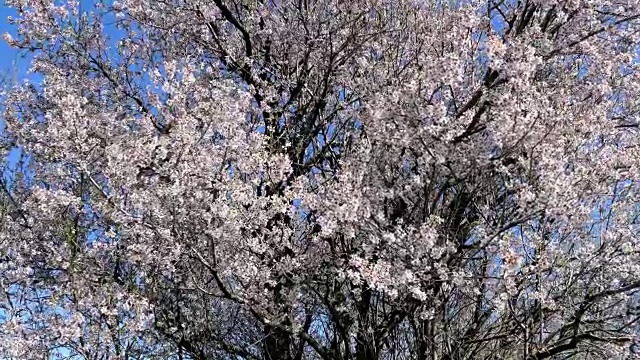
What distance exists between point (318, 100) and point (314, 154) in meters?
0.62

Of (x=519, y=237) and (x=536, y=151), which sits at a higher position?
(x=536, y=151)

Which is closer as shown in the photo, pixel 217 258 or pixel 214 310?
pixel 217 258

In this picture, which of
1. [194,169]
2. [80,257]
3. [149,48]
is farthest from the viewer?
[149,48]

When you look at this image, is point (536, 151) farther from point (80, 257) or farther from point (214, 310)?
point (80, 257)

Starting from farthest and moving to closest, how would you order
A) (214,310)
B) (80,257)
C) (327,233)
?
(214,310) < (80,257) < (327,233)

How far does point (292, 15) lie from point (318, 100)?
1018 millimetres

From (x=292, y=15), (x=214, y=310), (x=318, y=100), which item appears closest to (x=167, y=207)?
(x=214, y=310)

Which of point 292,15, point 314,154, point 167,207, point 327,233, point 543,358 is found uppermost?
point 292,15

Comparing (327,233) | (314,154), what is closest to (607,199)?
(327,233)

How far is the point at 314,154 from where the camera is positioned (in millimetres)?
7980

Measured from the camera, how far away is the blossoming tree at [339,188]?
5.84 metres

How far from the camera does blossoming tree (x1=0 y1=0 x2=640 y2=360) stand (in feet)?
19.1

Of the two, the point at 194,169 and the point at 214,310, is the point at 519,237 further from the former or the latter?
the point at 214,310

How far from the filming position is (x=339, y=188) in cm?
583
